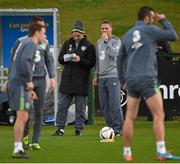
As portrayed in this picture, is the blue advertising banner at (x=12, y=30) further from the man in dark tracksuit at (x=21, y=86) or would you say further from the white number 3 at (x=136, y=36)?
the white number 3 at (x=136, y=36)

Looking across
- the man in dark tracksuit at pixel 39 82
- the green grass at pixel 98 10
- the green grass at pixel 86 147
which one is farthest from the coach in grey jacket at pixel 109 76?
the green grass at pixel 98 10

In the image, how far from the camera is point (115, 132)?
17.1m

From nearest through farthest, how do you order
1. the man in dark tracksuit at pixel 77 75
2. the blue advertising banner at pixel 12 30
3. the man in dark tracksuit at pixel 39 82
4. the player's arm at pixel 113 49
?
the man in dark tracksuit at pixel 39 82 → the player's arm at pixel 113 49 → the man in dark tracksuit at pixel 77 75 → the blue advertising banner at pixel 12 30

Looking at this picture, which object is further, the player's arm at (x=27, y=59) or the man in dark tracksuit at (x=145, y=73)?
the player's arm at (x=27, y=59)

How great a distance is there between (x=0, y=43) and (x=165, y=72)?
176 inches

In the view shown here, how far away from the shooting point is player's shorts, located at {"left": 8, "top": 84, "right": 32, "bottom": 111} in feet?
42.2

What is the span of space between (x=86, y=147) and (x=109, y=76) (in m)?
2.78

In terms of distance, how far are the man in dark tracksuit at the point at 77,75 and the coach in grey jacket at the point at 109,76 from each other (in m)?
0.25

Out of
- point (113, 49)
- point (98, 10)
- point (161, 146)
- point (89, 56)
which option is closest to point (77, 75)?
point (89, 56)

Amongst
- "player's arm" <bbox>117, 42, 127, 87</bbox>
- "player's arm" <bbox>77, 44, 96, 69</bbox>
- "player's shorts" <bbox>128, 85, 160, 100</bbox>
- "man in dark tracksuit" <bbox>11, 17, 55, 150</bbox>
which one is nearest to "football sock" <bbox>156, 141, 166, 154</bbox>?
"player's shorts" <bbox>128, 85, 160, 100</bbox>

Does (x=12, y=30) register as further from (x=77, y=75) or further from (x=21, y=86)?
(x=21, y=86)

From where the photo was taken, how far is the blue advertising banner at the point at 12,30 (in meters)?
21.9

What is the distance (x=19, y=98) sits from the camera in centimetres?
1289

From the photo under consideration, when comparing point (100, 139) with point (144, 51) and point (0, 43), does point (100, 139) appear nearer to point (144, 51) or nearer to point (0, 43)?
point (144, 51)
